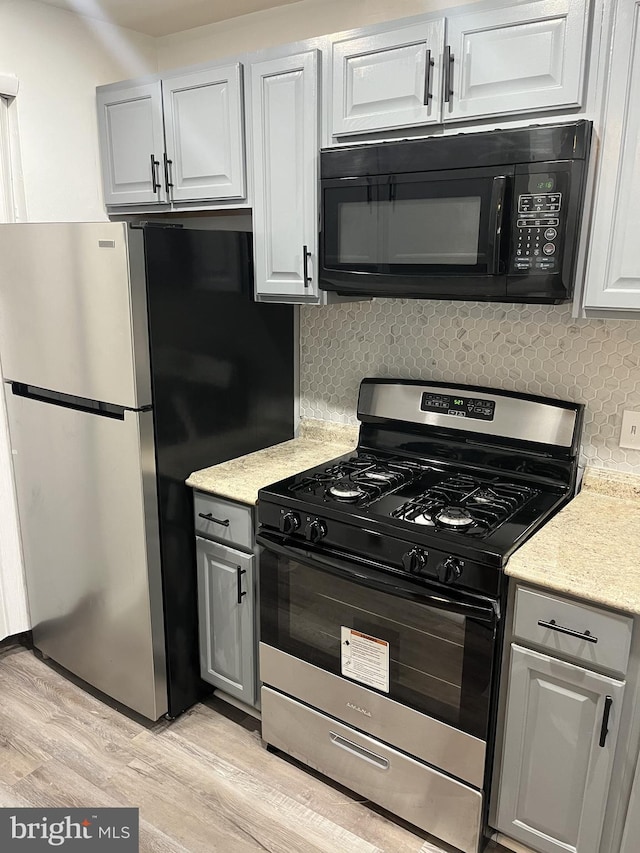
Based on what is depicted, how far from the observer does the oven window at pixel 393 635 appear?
5.61 feet

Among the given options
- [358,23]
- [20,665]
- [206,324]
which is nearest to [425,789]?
[206,324]

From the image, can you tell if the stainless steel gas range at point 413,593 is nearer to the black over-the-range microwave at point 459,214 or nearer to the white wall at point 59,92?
the black over-the-range microwave at point 459,214

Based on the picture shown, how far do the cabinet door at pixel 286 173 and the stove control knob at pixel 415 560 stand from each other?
89cm

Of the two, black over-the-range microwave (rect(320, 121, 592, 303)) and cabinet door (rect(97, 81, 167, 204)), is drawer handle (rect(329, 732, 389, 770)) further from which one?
cabinet door (rect(97, 81, 167, 204))

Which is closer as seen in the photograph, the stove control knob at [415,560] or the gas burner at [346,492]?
the stove control knob at [415,560]

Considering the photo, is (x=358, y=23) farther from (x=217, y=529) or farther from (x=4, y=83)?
(x=217, y=529)

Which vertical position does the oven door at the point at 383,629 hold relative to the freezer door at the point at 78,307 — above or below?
below

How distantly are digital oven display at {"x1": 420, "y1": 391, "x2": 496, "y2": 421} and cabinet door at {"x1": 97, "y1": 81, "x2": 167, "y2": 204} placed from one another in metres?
1.20

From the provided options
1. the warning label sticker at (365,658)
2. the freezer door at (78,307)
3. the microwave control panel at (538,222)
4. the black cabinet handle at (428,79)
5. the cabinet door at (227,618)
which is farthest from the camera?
the cabinet door at (227,618)

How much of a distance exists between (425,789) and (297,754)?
474mm

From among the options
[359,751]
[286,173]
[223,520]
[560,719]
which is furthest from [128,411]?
[560,719]

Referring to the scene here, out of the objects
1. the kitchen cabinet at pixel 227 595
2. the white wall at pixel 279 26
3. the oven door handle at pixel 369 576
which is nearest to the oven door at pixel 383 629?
the oven door handle at pixel 369 576

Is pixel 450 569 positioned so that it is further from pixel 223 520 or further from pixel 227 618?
pixel 227 618

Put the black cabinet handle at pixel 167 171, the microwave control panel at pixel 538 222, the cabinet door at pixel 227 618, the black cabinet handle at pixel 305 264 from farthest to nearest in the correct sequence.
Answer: the black cabinet handle at pixel 167 171, the cabinet door at pixel 227 618, the black cabinet handle at pixel 305 264, the microwave control panel at pixel 538 222
